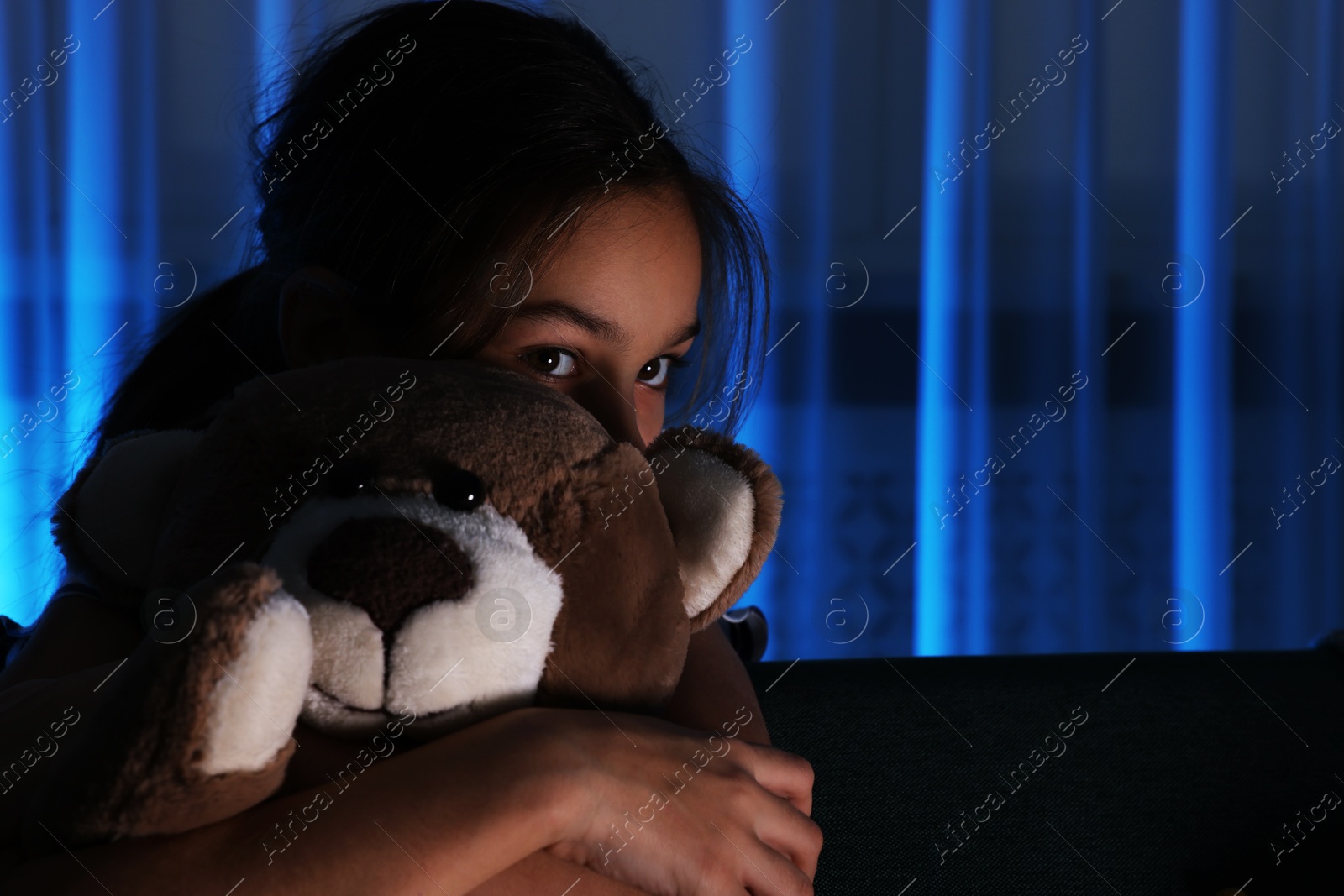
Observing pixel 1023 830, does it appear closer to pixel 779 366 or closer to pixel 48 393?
pixel 779 366

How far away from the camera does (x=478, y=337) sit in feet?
2.11

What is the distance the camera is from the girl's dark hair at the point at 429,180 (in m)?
0.67

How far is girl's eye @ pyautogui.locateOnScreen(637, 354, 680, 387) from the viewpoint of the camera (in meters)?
0.73

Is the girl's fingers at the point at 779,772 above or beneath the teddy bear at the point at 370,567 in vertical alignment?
beneath

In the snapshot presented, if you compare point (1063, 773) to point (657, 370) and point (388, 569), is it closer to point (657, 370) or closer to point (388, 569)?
point (657, 370)

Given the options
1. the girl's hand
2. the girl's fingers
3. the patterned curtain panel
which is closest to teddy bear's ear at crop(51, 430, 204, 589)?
the girl's hand

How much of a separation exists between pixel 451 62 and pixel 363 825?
551mm

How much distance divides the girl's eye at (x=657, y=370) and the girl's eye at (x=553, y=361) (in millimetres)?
57

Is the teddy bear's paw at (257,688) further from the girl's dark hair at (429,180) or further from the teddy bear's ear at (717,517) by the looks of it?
the girl's dark hair at (429,180)

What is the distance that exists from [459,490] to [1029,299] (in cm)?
184

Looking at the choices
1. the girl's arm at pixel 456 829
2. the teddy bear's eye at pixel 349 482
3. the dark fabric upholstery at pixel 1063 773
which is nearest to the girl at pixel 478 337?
the girl's arm at pixel 456 829

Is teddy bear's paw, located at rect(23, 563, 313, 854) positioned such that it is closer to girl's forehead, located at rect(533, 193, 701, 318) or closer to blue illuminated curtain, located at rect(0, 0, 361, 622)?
girl's forehead, located at rect(533, 193, 701, 318)

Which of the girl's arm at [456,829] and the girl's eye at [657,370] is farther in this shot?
the girl's eye at [657,370]

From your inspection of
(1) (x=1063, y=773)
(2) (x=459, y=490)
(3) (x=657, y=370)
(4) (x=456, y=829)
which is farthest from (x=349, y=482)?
(1) (x=1063, y=773)
